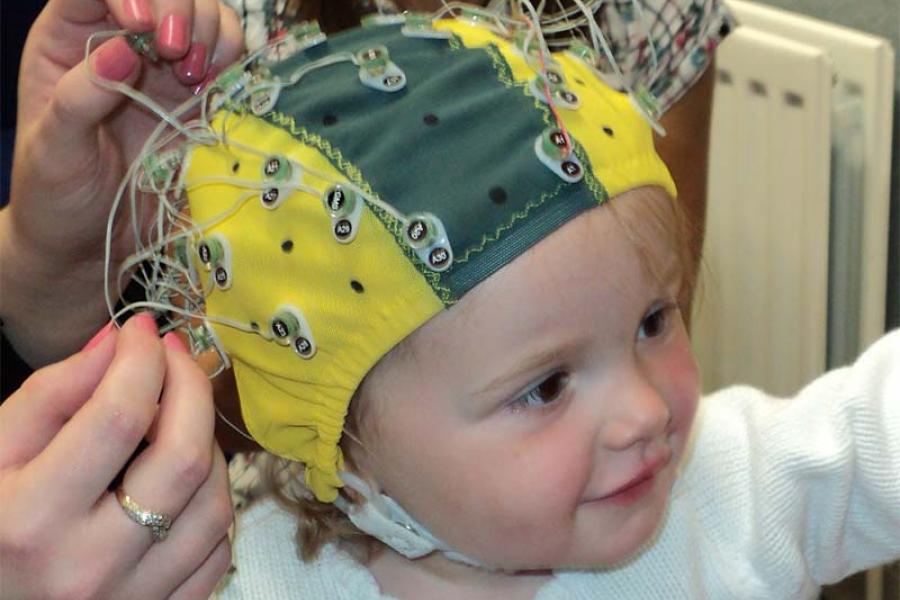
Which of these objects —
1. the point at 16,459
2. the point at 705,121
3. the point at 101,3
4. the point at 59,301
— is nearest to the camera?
the point at 16,459

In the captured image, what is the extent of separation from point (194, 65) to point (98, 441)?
0.35m

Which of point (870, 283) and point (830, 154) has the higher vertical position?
point (830, 154)

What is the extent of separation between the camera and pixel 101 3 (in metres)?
1.11

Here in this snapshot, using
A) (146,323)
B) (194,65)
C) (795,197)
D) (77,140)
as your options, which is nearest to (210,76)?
(194,65)

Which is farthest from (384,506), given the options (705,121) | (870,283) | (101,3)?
(870,283)

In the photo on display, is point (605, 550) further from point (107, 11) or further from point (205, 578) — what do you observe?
point (107, 11)

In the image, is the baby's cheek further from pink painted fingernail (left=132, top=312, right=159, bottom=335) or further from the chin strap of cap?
pink painted fingernail (left=132, top=312, right=159, bottom=335)

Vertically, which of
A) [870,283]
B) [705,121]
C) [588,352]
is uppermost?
[588,352]

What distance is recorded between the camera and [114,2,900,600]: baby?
867 mm

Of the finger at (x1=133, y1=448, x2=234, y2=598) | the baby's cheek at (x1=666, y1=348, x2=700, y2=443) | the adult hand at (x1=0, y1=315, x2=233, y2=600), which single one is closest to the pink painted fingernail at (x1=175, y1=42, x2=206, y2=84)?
the adult hand at (x1=0, y1=315, x2=233, y2=600)

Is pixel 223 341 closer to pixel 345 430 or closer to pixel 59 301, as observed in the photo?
pixel 345 430

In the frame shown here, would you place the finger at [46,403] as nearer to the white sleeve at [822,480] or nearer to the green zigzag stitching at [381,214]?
the green zigzag stitching at [381,214]

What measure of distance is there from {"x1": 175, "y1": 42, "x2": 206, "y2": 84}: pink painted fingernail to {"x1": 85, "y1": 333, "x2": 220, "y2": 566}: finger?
0.30m

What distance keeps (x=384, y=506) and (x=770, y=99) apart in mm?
1106
